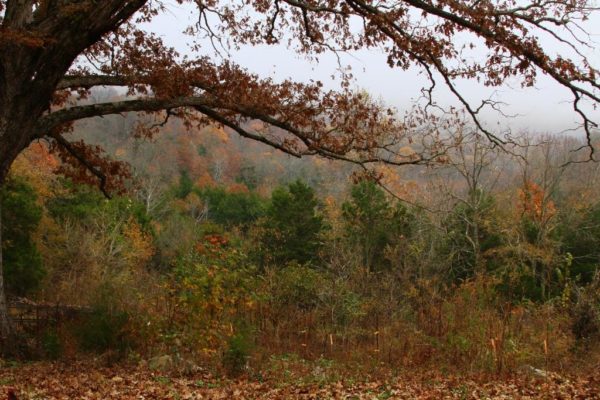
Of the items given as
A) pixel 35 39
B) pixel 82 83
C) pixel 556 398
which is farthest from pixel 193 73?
pixel 556 398

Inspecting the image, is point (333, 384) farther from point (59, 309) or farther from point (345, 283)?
point (345, 283)

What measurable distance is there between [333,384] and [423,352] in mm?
5342

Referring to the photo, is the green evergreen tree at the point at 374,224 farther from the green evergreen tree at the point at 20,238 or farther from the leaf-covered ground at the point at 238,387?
the leaf-covered ground at the point at 238,387

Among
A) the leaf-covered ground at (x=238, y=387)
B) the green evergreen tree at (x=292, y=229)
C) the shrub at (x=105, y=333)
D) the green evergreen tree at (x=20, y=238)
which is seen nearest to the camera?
the leaf-covered ground at (x=238, y=387)

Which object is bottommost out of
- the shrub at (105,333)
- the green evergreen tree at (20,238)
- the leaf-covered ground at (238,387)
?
the leaf-covered ground at (238,387)

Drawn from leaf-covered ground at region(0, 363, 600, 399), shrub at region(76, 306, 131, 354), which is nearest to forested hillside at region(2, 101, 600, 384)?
shrub at region(76, 306, 131, 354)

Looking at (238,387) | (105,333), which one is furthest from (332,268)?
(238,387)

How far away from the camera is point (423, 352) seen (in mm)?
13859

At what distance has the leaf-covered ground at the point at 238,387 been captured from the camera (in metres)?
7.72

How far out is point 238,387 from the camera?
8688 millimetres

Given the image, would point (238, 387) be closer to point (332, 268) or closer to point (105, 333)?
point (105, 333)

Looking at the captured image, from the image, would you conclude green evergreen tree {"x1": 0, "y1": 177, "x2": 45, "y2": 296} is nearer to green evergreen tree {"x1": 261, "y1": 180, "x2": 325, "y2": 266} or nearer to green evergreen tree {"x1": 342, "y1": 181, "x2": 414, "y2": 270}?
green evergreen tree {"x1": 261, "y1": 180, "x2": 325, "y2": 266}

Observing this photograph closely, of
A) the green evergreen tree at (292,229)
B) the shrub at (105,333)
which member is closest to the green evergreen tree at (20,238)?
the green evergreen tree at (292,229)

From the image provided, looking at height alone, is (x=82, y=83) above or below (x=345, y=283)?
above
